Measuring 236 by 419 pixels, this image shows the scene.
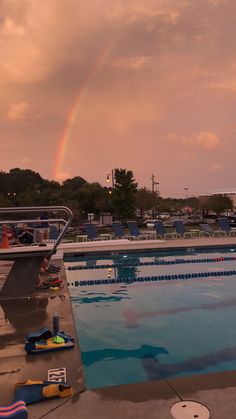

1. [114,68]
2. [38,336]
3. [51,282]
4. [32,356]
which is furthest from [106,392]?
[114,68]

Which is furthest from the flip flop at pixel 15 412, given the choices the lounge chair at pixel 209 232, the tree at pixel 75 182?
the tree at pixel 75 182

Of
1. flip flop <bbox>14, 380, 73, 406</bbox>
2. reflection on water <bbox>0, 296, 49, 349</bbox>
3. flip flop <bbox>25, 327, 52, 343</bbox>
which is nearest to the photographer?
flip flop <bbox>14, 380, 73, 406</bbox>

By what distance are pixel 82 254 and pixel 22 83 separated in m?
13.9

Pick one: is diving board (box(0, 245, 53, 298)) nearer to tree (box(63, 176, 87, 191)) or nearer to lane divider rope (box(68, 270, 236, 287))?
lane divider rope (box(68, 270, 236, 287))

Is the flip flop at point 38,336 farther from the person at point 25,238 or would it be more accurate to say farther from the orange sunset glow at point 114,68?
the orange sunset glow at point 114,68

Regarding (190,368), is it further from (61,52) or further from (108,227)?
(108,227)

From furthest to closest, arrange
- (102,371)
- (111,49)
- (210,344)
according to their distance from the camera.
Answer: (111,49) → (210,344) → (102,371)

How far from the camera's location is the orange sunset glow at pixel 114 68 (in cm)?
1783

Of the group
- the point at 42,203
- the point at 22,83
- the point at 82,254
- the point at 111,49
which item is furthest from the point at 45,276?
the point at 42,203

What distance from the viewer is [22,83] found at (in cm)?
2338

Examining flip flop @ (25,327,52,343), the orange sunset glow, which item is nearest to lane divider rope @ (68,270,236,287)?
flip flop @ (25,327,52,343)

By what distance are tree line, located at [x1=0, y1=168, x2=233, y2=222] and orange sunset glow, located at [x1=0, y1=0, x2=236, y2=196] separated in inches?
214

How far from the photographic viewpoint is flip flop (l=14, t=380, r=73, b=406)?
3.11 m

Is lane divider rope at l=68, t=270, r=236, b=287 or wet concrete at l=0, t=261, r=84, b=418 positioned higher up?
wet concrete at l=0, t=261, r=84, b=418
